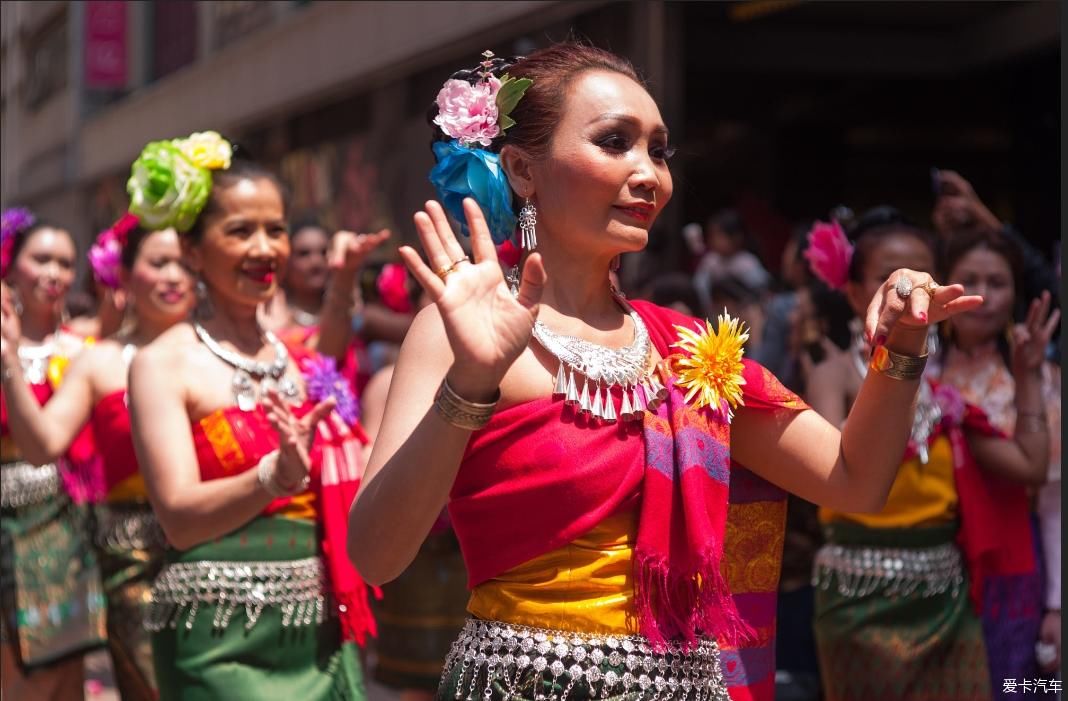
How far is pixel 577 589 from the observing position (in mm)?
2402

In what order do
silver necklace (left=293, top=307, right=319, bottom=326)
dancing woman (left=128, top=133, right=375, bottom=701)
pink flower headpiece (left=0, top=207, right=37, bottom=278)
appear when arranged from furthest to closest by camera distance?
silver necklace (left=293, top=307, right=319, bottom=326)
pink flower headpiece (left=0, top=207, right=37, bottom=278)
dancing woman (left=128, top=133, right=375, bottom=701)

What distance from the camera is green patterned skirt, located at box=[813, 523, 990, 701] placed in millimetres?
4246

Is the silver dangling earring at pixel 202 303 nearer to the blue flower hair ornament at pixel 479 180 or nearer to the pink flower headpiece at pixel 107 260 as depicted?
the blue flower hair ornament at pixel 479 180

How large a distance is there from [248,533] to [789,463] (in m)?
1.56

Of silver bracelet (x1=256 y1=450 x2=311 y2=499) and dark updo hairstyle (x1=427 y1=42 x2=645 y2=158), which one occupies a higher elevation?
dark updo hairstyle (x1=427 y1=42 x2=645 y2=158)

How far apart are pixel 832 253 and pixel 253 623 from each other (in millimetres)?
2038

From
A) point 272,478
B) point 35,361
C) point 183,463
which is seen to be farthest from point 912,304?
point 35,361

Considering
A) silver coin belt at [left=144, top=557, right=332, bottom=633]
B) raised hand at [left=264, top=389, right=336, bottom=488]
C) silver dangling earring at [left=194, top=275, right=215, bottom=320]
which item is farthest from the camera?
silver dangling earring at [left=194, top=275, right=215, bottom=320]

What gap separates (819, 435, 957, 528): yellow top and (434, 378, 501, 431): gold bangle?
2431mm

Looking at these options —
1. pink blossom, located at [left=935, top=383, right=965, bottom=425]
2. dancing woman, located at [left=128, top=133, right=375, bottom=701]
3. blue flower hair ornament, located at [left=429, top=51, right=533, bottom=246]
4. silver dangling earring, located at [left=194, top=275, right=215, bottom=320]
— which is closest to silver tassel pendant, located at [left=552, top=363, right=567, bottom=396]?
blue flower hair ornament, located at [left=429, top=51, right=533, bottom=246]

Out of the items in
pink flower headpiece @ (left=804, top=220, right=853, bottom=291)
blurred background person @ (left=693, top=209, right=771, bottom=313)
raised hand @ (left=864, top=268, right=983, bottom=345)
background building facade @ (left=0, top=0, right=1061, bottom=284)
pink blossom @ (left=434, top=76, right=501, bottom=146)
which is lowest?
raised hand @ (left=864, top=268, right=983, bottom=345)

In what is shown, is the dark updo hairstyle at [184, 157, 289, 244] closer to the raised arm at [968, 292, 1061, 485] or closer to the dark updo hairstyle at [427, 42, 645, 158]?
the dark updo hairstyle at [427, 42, 645, 158]

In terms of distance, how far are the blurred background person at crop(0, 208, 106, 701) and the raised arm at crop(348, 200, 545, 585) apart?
3338 millimetres

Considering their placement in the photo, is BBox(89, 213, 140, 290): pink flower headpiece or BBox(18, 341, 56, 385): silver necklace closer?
BBox(18, 341, 56, 385): silver necklace
